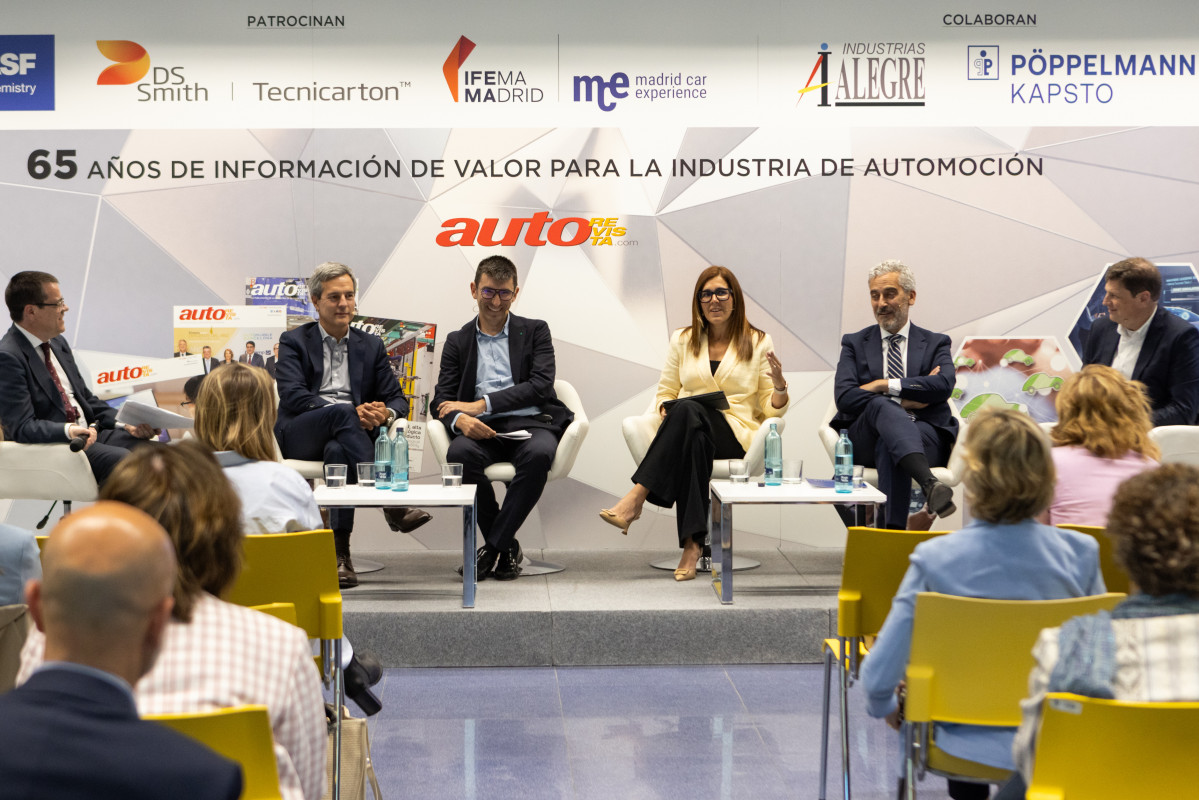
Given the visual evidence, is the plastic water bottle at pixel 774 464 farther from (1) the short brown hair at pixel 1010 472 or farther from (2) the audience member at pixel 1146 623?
(2) the audience member at pixel 1146 623

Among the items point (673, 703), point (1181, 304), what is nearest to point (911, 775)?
point (673, 703)

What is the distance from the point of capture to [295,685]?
160cm

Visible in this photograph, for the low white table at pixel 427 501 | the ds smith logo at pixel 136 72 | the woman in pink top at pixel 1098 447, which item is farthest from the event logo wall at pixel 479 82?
the woman in pink top at pixel 1098 447

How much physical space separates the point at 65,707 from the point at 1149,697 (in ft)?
4.62

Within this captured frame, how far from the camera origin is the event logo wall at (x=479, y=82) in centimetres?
577

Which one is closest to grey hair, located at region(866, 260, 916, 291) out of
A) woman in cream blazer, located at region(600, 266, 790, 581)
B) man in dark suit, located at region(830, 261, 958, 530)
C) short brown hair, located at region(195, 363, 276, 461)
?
man in dark suit, located at region(830, 261, 958, 530)

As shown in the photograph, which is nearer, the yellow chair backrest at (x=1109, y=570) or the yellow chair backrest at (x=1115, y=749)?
the yellow chair backrest at (x=1115, y=749)

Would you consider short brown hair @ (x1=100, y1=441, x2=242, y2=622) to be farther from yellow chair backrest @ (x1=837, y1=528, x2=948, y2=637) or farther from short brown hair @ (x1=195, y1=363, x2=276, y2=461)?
yellow chair backrest @ (x1=837, y1=528, x2=948, y2=637)

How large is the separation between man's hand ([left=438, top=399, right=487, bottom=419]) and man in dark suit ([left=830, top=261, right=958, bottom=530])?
166cm

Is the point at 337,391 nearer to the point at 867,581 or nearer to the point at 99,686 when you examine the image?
the point at 867,581

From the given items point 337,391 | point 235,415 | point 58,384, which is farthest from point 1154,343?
point 58,384

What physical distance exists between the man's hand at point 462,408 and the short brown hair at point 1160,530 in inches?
145

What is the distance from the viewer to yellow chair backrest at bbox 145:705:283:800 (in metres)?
1.44

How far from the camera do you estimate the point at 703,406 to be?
4.99 m
